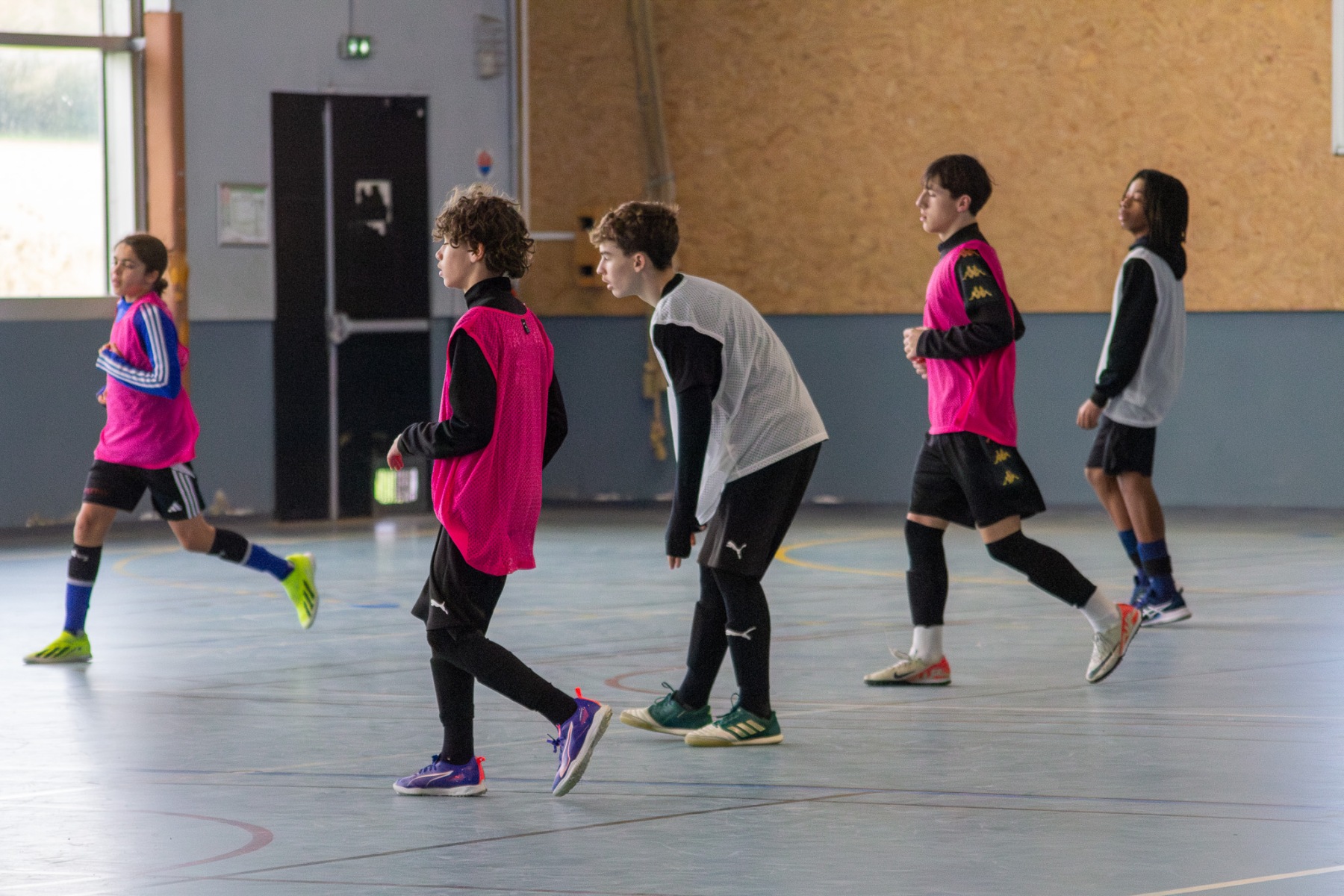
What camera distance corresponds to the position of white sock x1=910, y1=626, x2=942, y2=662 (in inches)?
273

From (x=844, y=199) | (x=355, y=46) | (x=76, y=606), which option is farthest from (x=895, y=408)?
(x=76, y=606)

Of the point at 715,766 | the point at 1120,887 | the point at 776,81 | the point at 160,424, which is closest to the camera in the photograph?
the point at 1120,887

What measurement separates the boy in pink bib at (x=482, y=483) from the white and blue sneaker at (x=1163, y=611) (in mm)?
3859

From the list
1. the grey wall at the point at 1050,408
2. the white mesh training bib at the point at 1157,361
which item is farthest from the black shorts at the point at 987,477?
the grey wall at the point at 1050,408

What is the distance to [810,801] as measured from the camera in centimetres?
509

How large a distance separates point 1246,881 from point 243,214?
10.5m

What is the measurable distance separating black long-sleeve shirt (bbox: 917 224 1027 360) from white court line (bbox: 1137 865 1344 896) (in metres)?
2.66

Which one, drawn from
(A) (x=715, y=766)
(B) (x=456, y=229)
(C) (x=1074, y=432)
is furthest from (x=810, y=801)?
(C) (x=1074, y=432)

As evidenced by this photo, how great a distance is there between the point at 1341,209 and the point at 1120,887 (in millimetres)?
10144

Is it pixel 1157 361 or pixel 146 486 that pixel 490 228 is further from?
pixel 1157 361

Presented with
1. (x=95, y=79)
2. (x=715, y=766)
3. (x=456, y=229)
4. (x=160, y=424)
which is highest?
(x=95, y=79)

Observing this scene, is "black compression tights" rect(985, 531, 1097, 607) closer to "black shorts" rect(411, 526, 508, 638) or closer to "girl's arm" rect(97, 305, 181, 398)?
"black shorts" rect(411, 526, 508, 638)

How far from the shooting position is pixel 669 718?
239 inches

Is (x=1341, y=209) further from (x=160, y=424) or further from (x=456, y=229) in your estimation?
(x=456, y=229)
